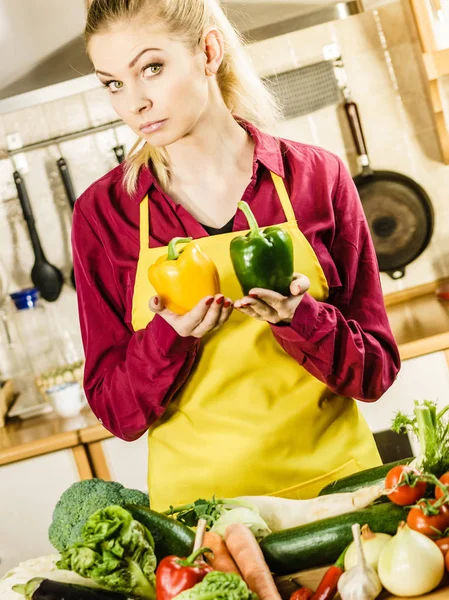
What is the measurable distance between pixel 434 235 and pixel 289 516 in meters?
2.13

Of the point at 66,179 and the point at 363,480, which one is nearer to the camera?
the point at 363,480

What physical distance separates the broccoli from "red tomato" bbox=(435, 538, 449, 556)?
1.56 ft

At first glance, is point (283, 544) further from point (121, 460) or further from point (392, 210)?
point (392, 210)

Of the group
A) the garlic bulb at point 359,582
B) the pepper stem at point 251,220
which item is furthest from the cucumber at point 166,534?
the pepper stem at point 251,220

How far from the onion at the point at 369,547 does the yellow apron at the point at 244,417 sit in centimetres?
40

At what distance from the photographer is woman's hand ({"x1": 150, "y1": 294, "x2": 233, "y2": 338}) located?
1.21 metres

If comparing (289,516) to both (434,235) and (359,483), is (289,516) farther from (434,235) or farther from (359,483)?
(434,235)

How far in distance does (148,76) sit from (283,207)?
346 mm

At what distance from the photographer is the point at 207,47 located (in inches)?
56.4

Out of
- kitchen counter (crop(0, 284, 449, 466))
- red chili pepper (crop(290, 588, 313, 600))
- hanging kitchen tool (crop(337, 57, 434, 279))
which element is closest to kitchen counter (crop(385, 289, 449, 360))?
kitchen counter (crop(0, 284, 449, 466))

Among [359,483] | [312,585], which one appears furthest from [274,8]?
[312,585]

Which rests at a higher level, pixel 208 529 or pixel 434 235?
pixel 434 235

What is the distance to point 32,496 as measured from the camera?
8.55 ft

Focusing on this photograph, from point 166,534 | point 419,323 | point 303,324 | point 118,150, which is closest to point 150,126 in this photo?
point 303,324
